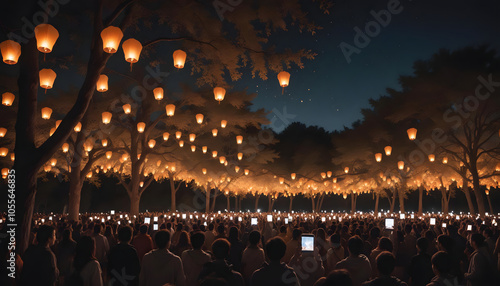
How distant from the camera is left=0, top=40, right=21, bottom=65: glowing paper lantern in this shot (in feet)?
23.4

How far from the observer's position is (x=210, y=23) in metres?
9.57

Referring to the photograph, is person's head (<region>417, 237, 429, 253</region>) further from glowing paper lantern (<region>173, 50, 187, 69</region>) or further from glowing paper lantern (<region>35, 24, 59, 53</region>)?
glowing paper lantern (<region>35, 24, 59, 53</region>)

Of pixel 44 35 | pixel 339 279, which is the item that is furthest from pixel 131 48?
pixel 339 279

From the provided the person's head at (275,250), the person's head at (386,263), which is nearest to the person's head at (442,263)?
the person's head at (386,263)

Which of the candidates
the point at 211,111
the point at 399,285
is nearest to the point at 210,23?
the point at 399,285

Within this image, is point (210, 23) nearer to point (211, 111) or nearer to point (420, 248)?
point (420, 248)

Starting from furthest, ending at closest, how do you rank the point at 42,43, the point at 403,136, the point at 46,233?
the point at 403,136 → the point at 42,43 → the point at 46,233

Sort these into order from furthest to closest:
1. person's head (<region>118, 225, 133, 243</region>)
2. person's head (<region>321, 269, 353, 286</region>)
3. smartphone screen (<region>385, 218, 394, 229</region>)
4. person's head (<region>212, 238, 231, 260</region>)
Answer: smartphone screen (<region>385, 218, 394, 229</region>), person's head (<region>118, 225, 133, 243</region>), person's head (<region>212, 238, 231, 260</region>), person's head (<region>321, 269, 353, 286</region>)

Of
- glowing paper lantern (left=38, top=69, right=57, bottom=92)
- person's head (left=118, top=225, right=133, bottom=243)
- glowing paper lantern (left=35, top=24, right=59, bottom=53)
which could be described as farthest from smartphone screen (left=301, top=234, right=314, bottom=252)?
glowing paper lantern (left=38, top=69, right=57, bottom=92)

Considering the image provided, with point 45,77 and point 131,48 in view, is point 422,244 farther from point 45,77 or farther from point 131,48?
point 45,77

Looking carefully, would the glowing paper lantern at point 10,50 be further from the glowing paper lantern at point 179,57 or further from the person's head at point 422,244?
the person's head at point 422,244

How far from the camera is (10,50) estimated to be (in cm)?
720

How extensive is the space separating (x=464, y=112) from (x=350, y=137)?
9870mm

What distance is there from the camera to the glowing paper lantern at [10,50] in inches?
280
